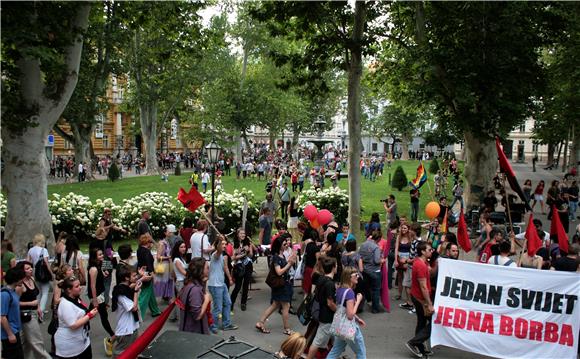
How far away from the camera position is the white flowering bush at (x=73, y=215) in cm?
1540

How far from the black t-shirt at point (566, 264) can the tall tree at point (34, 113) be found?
1092 cm

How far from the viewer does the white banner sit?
7.24 meters

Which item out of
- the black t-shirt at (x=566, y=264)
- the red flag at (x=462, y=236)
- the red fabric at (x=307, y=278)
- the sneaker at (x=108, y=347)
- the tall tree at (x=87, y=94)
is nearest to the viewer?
the sneaker at (x=108, y=347)

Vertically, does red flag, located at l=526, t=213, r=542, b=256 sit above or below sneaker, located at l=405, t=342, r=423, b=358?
above

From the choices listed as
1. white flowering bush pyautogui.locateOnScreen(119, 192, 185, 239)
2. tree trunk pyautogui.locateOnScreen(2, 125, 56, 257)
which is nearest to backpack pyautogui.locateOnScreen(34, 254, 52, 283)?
tree trunk pyautogui.locateOnScreen(2, 125, 56, 257)

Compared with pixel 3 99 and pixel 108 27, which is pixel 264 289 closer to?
pixel 3 99

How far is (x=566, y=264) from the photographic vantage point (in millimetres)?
8078

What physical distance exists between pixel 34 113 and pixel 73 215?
4166 mm

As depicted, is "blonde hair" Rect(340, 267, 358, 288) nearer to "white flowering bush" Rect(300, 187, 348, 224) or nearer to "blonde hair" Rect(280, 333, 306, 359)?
"blonde hair" Rect(280, 333, 306, 359)

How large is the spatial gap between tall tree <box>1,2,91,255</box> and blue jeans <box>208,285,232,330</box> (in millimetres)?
6015

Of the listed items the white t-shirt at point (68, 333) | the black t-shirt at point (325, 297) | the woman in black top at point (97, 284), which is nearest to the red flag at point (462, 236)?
the black t-shirt at point (325, 297)

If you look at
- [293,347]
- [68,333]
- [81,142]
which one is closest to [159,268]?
[68,333]

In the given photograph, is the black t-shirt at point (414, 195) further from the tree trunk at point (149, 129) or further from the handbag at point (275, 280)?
the tree trunk at point (149, 129)

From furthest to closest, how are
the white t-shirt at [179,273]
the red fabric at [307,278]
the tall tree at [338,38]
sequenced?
the tall tree at [338,38], the red fabric at [307,278], the white t-shirt at [179,273]
